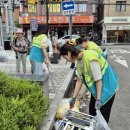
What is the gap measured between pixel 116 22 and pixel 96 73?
3812 cm

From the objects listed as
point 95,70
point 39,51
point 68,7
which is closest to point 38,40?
point 39,51

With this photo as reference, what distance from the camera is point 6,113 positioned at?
3.01m

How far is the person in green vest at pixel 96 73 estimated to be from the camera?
3.53m

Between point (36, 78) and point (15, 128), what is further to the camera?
point (36, 78)

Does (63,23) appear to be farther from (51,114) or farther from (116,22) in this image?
(51,114)

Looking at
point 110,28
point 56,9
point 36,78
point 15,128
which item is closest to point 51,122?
point 36,78

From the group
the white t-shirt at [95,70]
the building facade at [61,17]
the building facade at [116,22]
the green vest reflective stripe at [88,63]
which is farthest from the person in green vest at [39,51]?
the building facade at [61,17]

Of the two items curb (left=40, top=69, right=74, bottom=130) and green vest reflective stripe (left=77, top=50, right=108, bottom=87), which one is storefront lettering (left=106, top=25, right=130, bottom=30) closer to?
curb (left=40, top=69, right=74, bottom=130)

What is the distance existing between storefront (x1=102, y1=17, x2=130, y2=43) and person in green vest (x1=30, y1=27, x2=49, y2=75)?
3373 cm

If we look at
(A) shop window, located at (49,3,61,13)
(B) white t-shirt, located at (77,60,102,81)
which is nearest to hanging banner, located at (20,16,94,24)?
(A) shop window, located at (49,3,61,13)

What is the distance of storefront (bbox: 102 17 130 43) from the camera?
4047cm

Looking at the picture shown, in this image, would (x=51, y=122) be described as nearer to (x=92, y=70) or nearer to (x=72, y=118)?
(x=72, y=118)

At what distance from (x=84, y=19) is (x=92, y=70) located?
3913 centimetres

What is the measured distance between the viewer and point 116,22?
40531 millimetres
